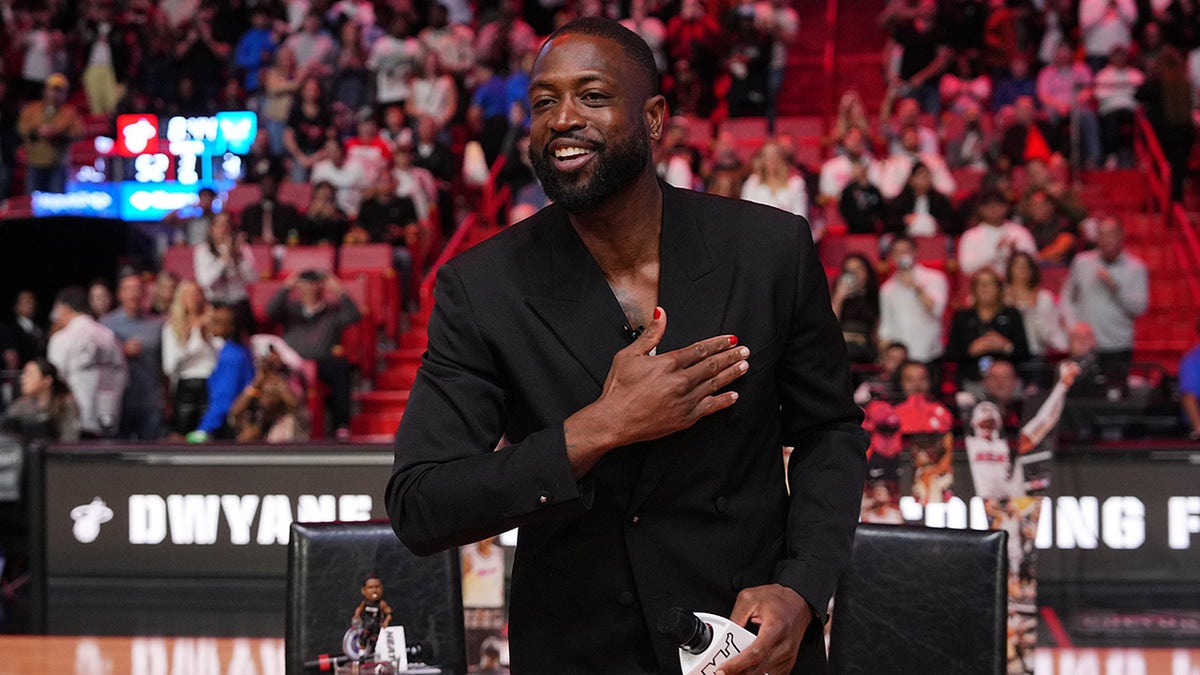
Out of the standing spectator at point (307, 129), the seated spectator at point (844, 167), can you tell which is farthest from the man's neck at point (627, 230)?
the standing spectator at point (307, 129)

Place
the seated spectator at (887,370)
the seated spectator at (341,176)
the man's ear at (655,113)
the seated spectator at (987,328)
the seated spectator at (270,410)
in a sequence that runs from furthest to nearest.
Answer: the seated spectator at (341,176) < the seated spectator at (987,328) < the seated spectator at (270,410) < the seated spectator at (887,370) < the man's ear at (655,113)

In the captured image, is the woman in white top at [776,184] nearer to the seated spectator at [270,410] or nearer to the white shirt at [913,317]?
the white shirt at [913,317]

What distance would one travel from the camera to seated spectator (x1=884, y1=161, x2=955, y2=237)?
10883 millimetres

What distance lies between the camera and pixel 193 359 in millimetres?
9773

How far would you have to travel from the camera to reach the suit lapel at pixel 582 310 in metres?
2.30

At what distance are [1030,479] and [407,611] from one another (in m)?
2.67

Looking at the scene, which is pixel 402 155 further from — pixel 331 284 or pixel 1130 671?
pixel 1130 671

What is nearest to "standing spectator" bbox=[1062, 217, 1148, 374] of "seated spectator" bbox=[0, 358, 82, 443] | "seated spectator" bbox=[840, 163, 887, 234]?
"seated spectator" bbox=[840, 163, 887, 234]

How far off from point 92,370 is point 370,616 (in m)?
6.60

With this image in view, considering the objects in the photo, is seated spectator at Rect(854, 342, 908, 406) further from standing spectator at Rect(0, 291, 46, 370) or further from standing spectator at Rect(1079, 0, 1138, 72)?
standing spectator at Rect(0, 291, 46, 370)

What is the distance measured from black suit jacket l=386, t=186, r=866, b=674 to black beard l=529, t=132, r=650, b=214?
135mm

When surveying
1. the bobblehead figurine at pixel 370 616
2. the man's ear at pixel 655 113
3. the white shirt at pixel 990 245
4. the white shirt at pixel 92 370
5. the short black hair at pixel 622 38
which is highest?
the white shirt at pixel 990 245

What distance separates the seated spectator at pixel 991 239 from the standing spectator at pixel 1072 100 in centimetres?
247

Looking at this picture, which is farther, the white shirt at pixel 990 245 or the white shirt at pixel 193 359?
the white shirt at pixel 990 245
